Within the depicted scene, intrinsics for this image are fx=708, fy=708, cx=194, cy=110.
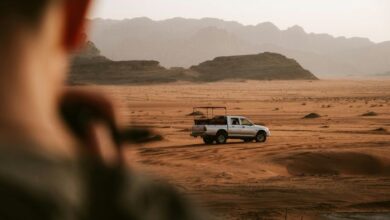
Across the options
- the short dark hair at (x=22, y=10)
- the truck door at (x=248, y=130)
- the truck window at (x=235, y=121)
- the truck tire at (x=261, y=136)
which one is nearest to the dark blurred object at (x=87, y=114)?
the short dark hair at (x=22, y=10)

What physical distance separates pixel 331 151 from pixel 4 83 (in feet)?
68.9

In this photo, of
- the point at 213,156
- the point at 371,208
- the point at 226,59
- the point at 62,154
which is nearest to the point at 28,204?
the point at 62,154

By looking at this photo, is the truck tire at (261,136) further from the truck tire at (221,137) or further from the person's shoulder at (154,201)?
the person's shoulder at (154,201)

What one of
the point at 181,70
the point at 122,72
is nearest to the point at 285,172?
the point at 122,72

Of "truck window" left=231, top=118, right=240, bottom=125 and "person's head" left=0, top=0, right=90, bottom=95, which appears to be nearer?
"person's head" left=0, top=0, right=90, bottom=95

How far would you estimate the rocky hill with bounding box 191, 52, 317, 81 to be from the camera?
158 meters

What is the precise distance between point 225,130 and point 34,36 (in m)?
25.4

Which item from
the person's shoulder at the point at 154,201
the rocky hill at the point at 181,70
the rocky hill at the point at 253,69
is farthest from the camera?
the rocky hill at the point at 253,69

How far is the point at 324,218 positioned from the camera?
462 inches

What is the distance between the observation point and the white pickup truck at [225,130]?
25781 mm

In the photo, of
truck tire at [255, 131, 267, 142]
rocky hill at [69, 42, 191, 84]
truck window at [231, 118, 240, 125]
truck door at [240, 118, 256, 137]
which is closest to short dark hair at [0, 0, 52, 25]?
truck window at [231, 118, 240, 125]

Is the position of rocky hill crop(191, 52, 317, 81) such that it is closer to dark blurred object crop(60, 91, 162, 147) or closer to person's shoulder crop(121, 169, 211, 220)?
dark blurred object crop(60, 91, 162, 147)

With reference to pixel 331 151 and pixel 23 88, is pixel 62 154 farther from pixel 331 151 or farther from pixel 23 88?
pixel 331 151

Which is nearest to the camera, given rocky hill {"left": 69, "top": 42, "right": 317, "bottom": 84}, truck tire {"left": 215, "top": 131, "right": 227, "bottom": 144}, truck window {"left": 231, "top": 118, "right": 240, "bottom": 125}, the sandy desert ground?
the sandy desert ground
